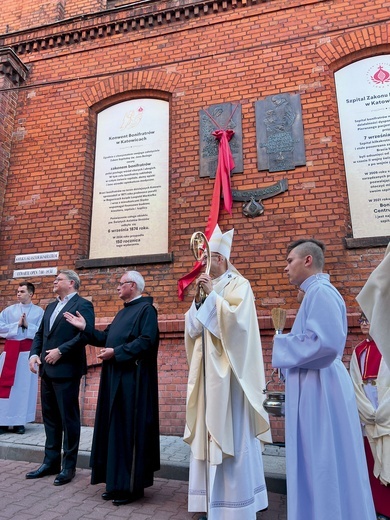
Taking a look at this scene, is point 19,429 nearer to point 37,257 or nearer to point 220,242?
point 37,257

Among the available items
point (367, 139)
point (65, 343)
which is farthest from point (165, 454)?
point (367, 139)

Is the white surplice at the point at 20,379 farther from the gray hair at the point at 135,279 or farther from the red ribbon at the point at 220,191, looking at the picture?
the gray hair at the point at 135,279

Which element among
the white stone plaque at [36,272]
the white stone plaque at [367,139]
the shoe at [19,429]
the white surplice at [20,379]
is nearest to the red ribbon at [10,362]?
the white surplice at [20,379]

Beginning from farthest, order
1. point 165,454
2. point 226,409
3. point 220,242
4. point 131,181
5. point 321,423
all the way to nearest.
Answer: point 131,181, point 165,454, point 220,242, point 226,409, point 321,423

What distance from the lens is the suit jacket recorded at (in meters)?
4.01

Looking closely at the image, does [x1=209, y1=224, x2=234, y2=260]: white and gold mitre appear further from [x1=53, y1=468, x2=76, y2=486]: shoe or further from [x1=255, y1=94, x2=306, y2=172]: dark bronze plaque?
[x1=255, y1=94, x2=306, y2=172]: dark bronze plaque

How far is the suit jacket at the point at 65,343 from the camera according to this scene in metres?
4.01

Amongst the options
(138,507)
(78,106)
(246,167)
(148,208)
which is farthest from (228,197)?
(138,507)

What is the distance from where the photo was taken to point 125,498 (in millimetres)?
3375

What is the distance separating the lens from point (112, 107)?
7.35 m

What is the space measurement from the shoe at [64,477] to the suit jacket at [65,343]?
86 cm

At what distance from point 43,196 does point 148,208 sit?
6.11 ft

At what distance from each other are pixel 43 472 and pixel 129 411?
121 centimetres

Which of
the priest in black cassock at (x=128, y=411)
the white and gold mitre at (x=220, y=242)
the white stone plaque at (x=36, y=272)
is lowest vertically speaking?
the priest in black cassock at (x=128, y=411)
